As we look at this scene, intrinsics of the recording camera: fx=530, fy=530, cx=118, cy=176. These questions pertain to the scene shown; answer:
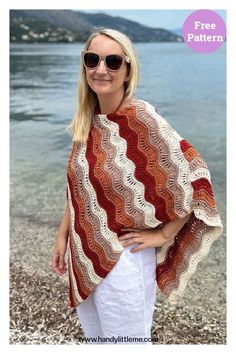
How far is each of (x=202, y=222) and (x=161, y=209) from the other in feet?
0.47

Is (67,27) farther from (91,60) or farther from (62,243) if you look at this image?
(62,243)

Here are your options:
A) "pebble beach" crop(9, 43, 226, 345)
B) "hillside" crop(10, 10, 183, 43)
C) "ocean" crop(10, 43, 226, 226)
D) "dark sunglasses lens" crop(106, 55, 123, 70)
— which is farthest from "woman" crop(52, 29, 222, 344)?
"ocean" crop(10, 43, 226, 226)

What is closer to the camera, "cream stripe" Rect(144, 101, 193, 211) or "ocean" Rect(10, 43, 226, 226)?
"cream stripe" Rect(144, 101, 193, 211)

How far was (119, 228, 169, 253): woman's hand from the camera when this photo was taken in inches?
56.1

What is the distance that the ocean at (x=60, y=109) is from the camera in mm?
2236

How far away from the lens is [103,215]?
4.74 feet

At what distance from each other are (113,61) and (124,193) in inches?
13.6

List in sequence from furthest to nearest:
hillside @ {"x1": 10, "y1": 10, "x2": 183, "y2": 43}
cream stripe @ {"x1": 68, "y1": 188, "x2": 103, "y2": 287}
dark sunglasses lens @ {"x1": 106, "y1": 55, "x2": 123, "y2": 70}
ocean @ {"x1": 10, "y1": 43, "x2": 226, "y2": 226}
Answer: ocean @ {"x1": 10, "y1": 43, "x2": 226, "y2": 226}, hillside @ {"x1": 10, "y1": 10, "x2": 183, "y2": 43}, cream stripe @ {"x1": 68, "y1": 188, "x2": 103, "y2": 287}, dark sunglasses lens @ {"x1": 106, "y1": 55, "x2": 123, "y2": 70}

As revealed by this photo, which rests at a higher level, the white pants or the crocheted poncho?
the crocheted poncho

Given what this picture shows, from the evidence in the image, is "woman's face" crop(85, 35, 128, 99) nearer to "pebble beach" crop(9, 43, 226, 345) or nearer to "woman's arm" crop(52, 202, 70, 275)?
"woman's arm" crop(52, 202, 70, 275)

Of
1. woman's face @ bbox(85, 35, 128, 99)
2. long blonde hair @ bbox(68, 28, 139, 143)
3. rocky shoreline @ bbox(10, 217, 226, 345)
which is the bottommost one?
rocky shoreline @ bbox(10, 217, 226, 345)

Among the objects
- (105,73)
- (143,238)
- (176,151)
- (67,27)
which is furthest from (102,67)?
(67,27)

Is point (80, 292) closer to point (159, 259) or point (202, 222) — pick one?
point (159, 259)
